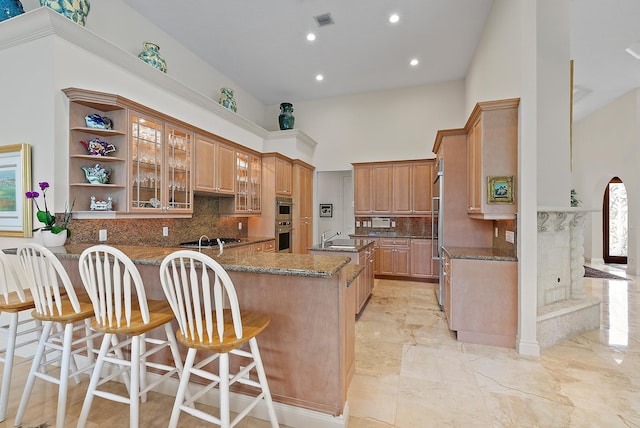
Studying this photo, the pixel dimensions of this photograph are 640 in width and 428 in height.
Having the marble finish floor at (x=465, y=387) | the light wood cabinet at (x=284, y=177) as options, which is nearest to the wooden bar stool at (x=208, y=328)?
the marble finish floor at (x=465, y=387)

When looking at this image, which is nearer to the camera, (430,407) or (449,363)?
(430,407)

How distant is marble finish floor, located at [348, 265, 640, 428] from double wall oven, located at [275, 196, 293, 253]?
244cm

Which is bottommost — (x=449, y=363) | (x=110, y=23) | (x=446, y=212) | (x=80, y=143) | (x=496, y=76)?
(x=449, y=363)

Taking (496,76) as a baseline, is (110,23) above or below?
above

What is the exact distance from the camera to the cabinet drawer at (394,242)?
5.57 meters

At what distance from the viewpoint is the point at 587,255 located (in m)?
7.42

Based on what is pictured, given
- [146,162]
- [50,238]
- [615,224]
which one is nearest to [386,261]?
[146,162]

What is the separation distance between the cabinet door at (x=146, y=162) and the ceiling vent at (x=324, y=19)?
245 centimetres

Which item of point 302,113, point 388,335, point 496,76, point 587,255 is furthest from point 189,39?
point 587,255

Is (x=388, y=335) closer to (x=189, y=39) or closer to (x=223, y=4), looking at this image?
(x=223, y=4)

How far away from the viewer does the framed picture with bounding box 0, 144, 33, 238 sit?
254 cm

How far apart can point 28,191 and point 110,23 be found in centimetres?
209

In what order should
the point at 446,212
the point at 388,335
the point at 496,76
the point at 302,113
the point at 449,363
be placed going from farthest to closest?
the point at 302,113
the point at 446,212
the point at 496,76
the point at 388,335
the point at 449,363

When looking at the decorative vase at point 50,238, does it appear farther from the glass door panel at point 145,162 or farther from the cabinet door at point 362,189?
the cabinet door at point 362,189
